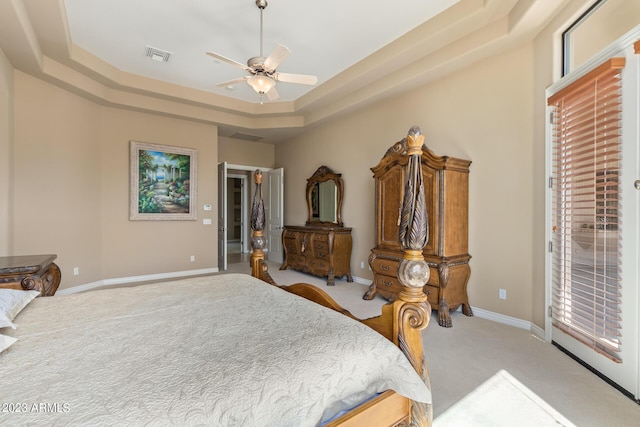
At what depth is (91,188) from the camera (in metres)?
4.57

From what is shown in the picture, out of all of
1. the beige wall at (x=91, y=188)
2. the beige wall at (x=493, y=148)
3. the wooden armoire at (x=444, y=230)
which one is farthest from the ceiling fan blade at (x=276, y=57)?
the beige wall at (x=91, y=188)

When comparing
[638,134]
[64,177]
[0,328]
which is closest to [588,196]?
→ [638,134]

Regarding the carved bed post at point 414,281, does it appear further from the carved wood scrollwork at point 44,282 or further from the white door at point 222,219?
the white door at point 222,219

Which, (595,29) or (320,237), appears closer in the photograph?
(595,29)

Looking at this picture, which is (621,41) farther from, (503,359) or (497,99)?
(503,359)

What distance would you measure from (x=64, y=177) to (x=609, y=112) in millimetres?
5937

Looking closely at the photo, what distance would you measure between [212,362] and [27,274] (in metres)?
2.25

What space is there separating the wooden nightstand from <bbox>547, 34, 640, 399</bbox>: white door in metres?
4.21

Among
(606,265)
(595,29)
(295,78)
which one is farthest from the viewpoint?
(295,78)

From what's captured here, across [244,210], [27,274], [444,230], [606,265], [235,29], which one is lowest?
[27,274]

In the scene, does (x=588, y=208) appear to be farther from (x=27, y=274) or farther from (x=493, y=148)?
(x=27, y=274)

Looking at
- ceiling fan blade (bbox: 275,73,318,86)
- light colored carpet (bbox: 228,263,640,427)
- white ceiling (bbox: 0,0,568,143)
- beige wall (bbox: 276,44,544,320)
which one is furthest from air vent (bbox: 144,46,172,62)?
light colored carpet (bbox: 228,263,640,427)

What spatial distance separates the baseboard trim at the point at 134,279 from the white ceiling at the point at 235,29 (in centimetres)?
323

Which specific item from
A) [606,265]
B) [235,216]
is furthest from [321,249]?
[235,216]
